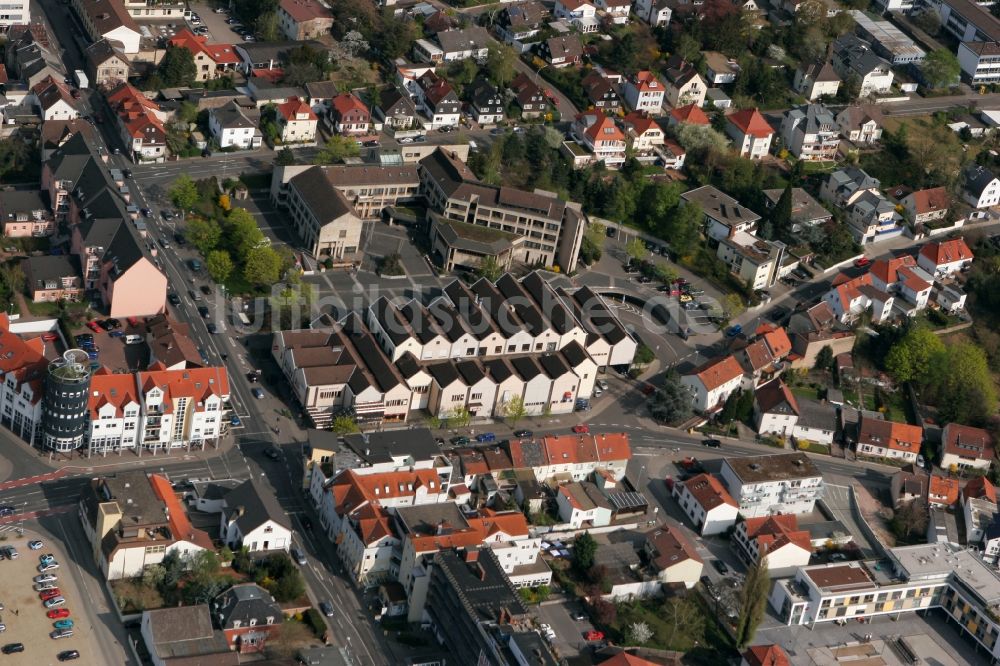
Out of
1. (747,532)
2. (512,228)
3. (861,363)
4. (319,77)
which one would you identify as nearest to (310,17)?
(319,77)

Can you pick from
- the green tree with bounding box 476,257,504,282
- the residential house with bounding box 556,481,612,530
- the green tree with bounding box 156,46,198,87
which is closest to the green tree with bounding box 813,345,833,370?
the green tree with bounding box 476,257,504,282

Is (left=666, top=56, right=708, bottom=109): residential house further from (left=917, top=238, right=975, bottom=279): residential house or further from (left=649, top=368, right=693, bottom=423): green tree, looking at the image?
(left=649, top=368, right=693, bottom=423): green tree

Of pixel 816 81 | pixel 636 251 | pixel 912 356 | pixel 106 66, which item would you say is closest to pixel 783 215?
pixel 636 251

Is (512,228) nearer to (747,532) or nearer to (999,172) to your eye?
(747,532)

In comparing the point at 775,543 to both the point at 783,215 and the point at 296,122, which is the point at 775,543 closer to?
the point at 783,215

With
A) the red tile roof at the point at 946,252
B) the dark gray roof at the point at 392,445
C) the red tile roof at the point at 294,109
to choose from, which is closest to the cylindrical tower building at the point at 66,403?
the dark gray roof at the point at 392,445

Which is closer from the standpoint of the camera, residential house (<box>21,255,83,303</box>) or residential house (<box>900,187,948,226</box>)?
residential house (<box>21,255,83,303</box>)
